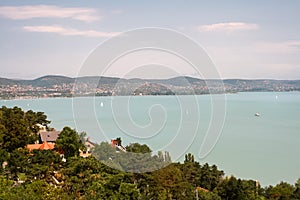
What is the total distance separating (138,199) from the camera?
643cm

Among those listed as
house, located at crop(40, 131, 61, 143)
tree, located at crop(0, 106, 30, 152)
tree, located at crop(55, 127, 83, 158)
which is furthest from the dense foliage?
house, located at crop(40, 131, 61, 143)

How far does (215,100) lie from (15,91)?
4817 centimetres

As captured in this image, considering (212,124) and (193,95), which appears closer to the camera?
(193,95)

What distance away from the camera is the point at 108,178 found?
6785mm

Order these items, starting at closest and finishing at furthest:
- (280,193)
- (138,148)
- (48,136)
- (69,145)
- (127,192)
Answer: (138,148) → (127,192) → (280,193) → (69,145) → (48,136)

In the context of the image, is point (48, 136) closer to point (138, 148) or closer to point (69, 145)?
point (69, 145)

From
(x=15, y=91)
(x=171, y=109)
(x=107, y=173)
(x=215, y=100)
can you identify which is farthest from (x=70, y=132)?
(x=15, y=91)

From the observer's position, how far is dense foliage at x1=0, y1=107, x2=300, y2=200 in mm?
5738

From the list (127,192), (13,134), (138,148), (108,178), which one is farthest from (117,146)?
(13,134)

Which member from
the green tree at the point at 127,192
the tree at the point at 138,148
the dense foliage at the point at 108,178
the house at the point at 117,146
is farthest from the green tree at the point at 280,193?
the tree at the point at 138,148

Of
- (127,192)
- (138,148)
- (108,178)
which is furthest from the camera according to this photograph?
(108,178)

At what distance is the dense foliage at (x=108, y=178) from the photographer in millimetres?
5738

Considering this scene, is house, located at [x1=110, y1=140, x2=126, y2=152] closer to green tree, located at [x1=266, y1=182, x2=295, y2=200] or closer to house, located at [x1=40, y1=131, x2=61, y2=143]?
green tree, located at [x1=266, y1=182, x2=295, y2=200]

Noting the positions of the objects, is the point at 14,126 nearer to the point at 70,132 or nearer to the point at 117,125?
the point at 70,132
